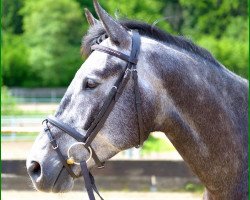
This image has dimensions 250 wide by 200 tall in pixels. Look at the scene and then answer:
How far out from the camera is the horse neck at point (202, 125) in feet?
7.22

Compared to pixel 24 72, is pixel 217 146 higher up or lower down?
higher up

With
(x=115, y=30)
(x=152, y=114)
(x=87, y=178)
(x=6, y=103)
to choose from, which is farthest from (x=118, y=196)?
(x=6, y=103)

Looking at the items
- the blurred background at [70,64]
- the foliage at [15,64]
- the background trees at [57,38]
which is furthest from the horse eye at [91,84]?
the foliage at [15,64]

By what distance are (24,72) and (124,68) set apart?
97.7 ft

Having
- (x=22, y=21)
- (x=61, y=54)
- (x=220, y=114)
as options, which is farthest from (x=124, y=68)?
(x=22, y=21)

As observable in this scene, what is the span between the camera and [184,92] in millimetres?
2213

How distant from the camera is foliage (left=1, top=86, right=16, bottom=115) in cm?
1349

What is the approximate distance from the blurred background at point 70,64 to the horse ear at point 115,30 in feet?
15.2

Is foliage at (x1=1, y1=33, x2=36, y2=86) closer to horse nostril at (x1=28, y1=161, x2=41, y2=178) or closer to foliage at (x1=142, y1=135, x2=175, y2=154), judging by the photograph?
foliage at (x1=142, y1=135, x2=175, y2=154)

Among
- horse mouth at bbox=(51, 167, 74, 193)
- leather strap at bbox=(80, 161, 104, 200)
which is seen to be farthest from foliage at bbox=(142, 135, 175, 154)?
horse mouth at bbox=(51, 167, 74, 193)

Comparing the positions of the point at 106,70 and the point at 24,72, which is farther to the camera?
the point at 24,72

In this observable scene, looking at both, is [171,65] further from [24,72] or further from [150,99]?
[24,72]

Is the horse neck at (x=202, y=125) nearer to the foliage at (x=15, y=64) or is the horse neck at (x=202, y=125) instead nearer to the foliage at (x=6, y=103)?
the foliage at (x=6, y=103)

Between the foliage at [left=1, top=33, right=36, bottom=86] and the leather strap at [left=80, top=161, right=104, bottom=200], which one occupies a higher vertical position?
the leather strap at [left=80, top=161, right=104, bottom=200]
